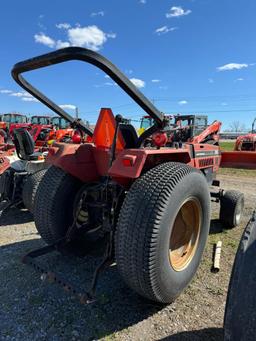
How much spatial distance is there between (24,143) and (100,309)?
346 centimetres

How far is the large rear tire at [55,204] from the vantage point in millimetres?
3078

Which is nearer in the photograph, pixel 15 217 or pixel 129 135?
pixel 129 135

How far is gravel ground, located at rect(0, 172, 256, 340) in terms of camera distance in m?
2.32

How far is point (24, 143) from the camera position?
5211 mm

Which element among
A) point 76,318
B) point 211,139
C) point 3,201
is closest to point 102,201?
point 76,318

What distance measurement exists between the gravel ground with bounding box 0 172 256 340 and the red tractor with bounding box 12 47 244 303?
7.8 inches

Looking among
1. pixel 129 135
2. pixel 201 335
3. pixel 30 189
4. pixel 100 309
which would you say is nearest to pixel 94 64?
pixel 129 135

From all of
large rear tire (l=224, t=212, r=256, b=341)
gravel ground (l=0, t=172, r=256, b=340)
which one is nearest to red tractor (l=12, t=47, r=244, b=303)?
gravel ground (l=0, t=172, r=256, b=340)

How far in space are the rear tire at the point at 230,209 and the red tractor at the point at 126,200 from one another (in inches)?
42.4

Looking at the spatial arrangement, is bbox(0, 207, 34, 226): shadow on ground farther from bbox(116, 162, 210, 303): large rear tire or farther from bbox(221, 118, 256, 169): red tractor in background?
bbox(221, 118, 256, 169): red tractor in background

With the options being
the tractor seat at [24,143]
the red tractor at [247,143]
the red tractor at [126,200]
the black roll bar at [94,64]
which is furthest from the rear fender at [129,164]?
the red tractor at [247,143]

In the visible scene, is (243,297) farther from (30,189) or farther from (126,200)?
(30,189)

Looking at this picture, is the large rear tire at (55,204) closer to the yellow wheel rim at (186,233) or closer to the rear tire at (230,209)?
the yellow wheel rim at (186,233)

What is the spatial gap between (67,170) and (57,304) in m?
1.25
